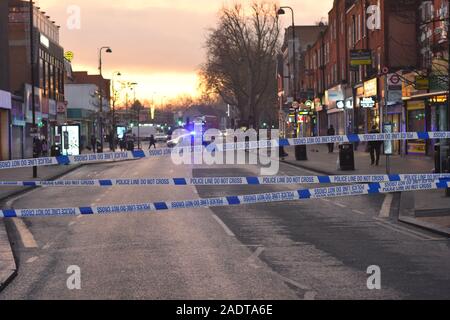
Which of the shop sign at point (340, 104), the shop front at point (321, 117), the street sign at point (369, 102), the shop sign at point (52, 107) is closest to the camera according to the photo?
the street sign at point (369, 102)

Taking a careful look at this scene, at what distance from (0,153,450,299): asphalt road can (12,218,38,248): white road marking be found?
0.07 feet

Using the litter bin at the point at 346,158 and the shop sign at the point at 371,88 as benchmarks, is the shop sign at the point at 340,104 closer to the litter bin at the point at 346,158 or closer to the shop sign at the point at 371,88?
the shop sign at the point at 371,88

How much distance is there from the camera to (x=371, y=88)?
44.8 meters

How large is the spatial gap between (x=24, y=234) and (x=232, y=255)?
16.2ft

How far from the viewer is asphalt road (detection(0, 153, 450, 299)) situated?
8031mm

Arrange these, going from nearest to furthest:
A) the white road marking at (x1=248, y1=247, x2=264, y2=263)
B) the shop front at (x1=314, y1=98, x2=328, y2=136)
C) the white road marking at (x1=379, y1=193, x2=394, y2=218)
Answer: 1. the white road marking at (x1=248, y1=247, x2=264, y2=263)
2. the white road marking at (x1=379, y1=193, x2=394, y2=218)
3. the shop front at (x1=314, y1=98, x2=328, y2=136)

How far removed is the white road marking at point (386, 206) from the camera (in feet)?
51.1

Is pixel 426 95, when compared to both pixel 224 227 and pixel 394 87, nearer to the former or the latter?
pixel 394 87

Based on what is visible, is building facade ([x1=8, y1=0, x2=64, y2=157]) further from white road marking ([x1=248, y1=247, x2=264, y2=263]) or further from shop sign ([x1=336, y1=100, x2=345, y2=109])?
white road marking ([x1=248, y1=247, x2=264, y2=263])

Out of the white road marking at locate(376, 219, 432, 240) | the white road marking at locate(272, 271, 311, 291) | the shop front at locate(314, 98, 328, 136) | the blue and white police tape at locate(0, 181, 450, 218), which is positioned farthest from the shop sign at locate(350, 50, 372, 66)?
the white road marking at locate(272, 271, 311, 291)

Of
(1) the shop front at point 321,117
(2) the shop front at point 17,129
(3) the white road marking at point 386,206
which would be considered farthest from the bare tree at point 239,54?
(3) the white road marking at point 386,206

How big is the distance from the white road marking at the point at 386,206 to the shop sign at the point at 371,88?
78.8ft

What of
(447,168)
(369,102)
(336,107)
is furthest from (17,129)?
(447,168)
